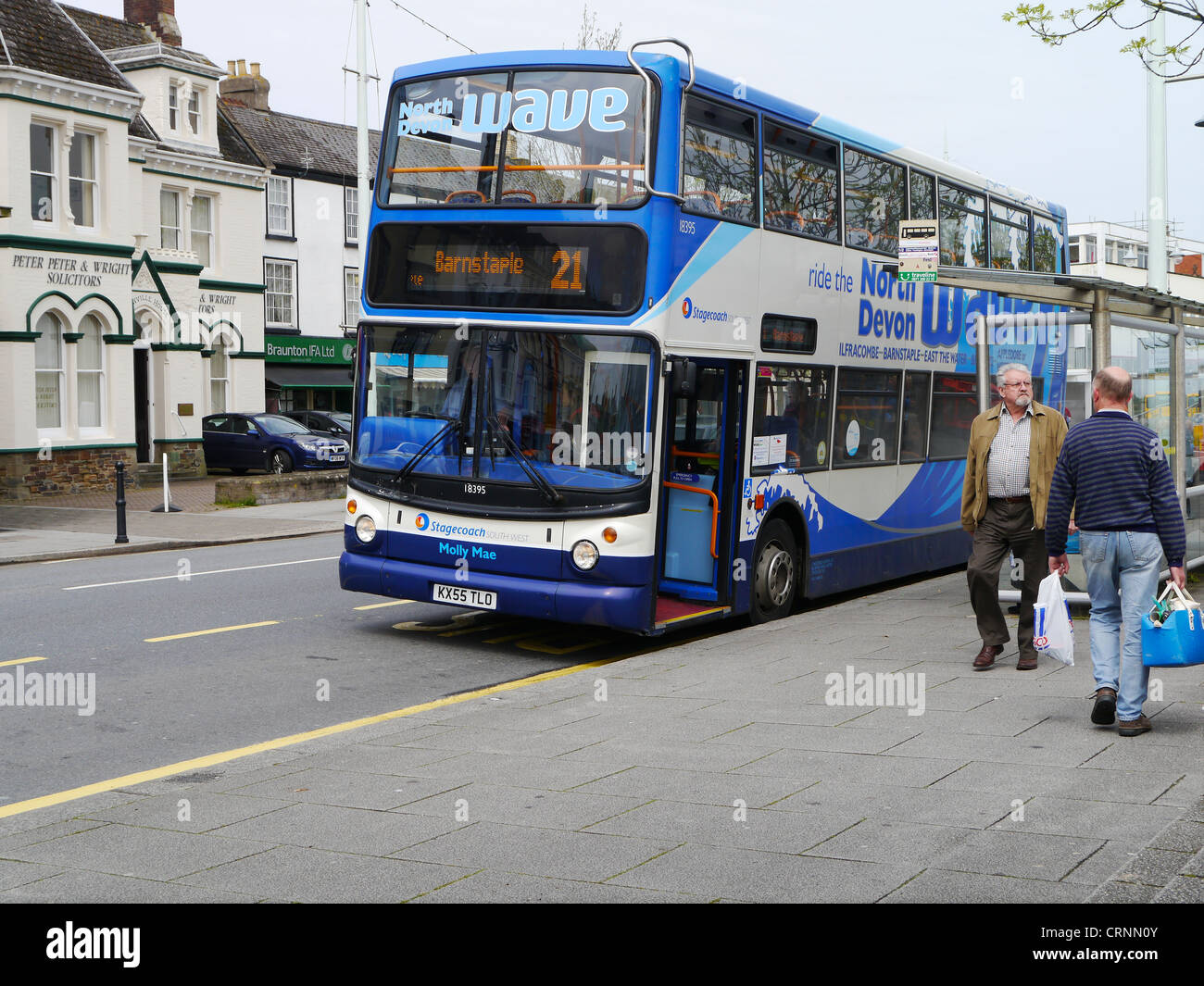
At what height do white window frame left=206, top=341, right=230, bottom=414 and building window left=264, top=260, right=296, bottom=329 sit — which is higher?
building window left=264, top=260, right=296, bottom=329

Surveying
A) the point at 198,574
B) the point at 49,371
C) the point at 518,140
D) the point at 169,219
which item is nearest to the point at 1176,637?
the point at 518,140

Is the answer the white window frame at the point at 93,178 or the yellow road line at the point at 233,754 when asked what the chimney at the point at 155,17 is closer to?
the white window frame at the point at 93,178

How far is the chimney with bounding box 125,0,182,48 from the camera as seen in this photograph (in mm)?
36844

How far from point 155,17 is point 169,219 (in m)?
7.64

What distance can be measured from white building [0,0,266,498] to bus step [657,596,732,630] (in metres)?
19.0

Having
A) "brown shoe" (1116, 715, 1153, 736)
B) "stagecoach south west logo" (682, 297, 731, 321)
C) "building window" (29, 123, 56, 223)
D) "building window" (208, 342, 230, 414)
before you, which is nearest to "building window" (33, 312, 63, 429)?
"building window" (29, 123, 56, 223)

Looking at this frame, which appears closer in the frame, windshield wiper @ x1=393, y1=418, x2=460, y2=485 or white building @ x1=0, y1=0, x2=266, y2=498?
windshield wiper @ x1=393, y1=418, x2=460, y2=485

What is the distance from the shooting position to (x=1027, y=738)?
6.66 meters

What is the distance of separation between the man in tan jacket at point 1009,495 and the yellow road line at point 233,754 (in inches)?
116

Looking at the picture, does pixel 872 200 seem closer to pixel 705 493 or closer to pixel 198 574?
pixel 705 493

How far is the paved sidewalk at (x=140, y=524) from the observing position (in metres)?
18.2

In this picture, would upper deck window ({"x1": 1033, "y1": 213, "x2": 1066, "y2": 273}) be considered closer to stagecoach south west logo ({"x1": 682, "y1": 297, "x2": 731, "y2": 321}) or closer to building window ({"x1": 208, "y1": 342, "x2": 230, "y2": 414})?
stagecoach south west logo ({"x1": 682, "y1": 297, "x2": 731, "y2": 321})

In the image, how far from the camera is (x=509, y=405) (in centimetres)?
967
